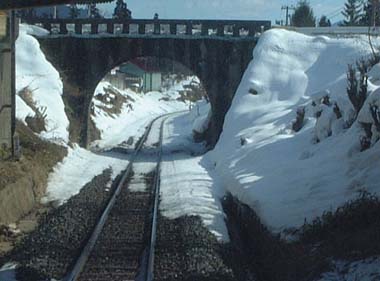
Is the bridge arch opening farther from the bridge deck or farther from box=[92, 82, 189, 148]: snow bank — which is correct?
the bridge deck

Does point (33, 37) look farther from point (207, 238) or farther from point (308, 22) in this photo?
point (308, 22)

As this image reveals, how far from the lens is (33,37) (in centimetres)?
3622

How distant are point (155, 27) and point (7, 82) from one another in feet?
47.8

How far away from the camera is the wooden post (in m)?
20.8

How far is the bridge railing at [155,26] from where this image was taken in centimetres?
3531

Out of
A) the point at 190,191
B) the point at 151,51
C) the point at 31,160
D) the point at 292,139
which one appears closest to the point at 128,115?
the point at 151,51

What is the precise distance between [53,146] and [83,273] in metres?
Result: 15.1

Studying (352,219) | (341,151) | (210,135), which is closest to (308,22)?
(210,135)

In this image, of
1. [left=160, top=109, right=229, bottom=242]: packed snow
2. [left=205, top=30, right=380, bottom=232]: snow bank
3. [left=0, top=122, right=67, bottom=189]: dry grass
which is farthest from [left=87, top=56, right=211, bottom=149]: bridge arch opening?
[left=0, top=122, right=67, bottom=189]: dry grass

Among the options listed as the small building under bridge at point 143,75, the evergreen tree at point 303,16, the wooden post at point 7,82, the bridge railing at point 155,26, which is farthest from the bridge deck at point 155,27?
the small building under bridge at point 143,75

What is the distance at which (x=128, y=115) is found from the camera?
206 ft

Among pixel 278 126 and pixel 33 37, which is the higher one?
pixel 33 37

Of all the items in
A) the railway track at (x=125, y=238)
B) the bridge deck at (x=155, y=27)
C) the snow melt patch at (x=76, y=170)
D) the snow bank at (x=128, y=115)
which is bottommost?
the snow bank at (x=128, y=115)

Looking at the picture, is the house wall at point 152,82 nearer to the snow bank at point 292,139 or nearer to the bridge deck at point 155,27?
the bridge deck at point 155,27
